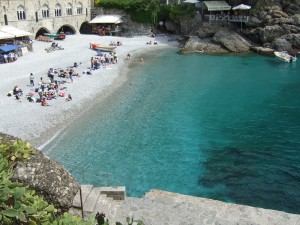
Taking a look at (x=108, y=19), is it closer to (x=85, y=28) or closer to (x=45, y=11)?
(x=85, y=28)

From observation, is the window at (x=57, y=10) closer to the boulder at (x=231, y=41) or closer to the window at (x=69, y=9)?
the window at (x=69, y=9)

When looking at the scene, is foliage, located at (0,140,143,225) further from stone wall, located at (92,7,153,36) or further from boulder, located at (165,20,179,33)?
stone wall, located at (92,7,153,36)

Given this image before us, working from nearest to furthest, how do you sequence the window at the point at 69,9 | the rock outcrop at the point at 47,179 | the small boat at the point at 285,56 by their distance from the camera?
1. the rock outcrop at the point at 47,179
2. the small boat at the point at 285,56
3. the window at the point at 69,9

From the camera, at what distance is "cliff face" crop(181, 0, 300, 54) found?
5712cm

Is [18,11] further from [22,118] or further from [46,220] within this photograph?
[46,220]

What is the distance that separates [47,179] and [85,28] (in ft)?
206

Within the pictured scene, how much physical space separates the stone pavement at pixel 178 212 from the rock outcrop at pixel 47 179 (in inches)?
42.0

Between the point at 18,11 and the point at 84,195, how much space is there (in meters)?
51.1

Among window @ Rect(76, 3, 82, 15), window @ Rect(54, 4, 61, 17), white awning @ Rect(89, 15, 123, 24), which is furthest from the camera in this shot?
window @ Rect(76, 3, 82, 15)

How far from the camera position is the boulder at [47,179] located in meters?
10.7

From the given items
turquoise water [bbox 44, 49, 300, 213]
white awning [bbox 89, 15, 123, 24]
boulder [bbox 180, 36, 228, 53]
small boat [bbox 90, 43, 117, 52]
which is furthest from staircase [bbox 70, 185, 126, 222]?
white awning [bbox 89, 15, 123, 24]

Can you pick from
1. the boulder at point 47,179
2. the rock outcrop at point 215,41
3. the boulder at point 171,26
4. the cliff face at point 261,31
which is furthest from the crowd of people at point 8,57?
the boulder at point 47,179

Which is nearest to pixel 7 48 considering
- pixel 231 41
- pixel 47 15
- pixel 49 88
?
pixel 49 88

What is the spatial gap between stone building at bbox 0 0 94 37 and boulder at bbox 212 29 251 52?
25592mm
